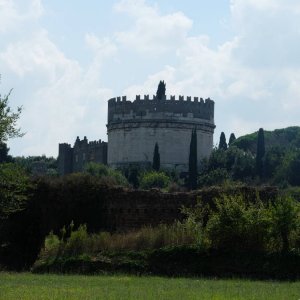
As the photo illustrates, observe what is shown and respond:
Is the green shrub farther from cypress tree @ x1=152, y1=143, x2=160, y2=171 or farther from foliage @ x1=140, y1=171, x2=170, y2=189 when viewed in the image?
cypress tree @ x1=152, y1=143, x2=160, y2=171

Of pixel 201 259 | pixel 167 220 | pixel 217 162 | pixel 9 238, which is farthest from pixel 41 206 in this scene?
pixel 217 162

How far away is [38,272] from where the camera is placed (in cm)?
2514

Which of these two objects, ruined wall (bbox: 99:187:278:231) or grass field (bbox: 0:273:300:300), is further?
ruined wall (bbox: 99:187:278:231)

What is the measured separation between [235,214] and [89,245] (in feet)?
16.3

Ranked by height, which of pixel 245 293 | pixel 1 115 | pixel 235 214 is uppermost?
pixel 1 115

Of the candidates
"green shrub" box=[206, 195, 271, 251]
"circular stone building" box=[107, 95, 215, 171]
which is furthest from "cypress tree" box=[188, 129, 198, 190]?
"green shrub" box=[206, 195, 271, 251]

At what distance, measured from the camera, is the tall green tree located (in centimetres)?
9353

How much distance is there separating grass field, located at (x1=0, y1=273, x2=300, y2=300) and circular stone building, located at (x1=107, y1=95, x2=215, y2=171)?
72124mm

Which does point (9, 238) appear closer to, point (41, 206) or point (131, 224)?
point (41, 206)

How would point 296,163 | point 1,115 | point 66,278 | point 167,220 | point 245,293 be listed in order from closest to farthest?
point 245,293 < point 66,278 < point 1,115 < point 167,220 < point 296,163

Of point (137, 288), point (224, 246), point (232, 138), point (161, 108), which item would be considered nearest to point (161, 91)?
point (161, 108)

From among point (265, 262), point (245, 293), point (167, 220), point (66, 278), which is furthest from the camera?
point (167, 220)

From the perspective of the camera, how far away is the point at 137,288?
1800cm

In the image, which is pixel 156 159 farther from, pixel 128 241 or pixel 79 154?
A: pixel 128 241
